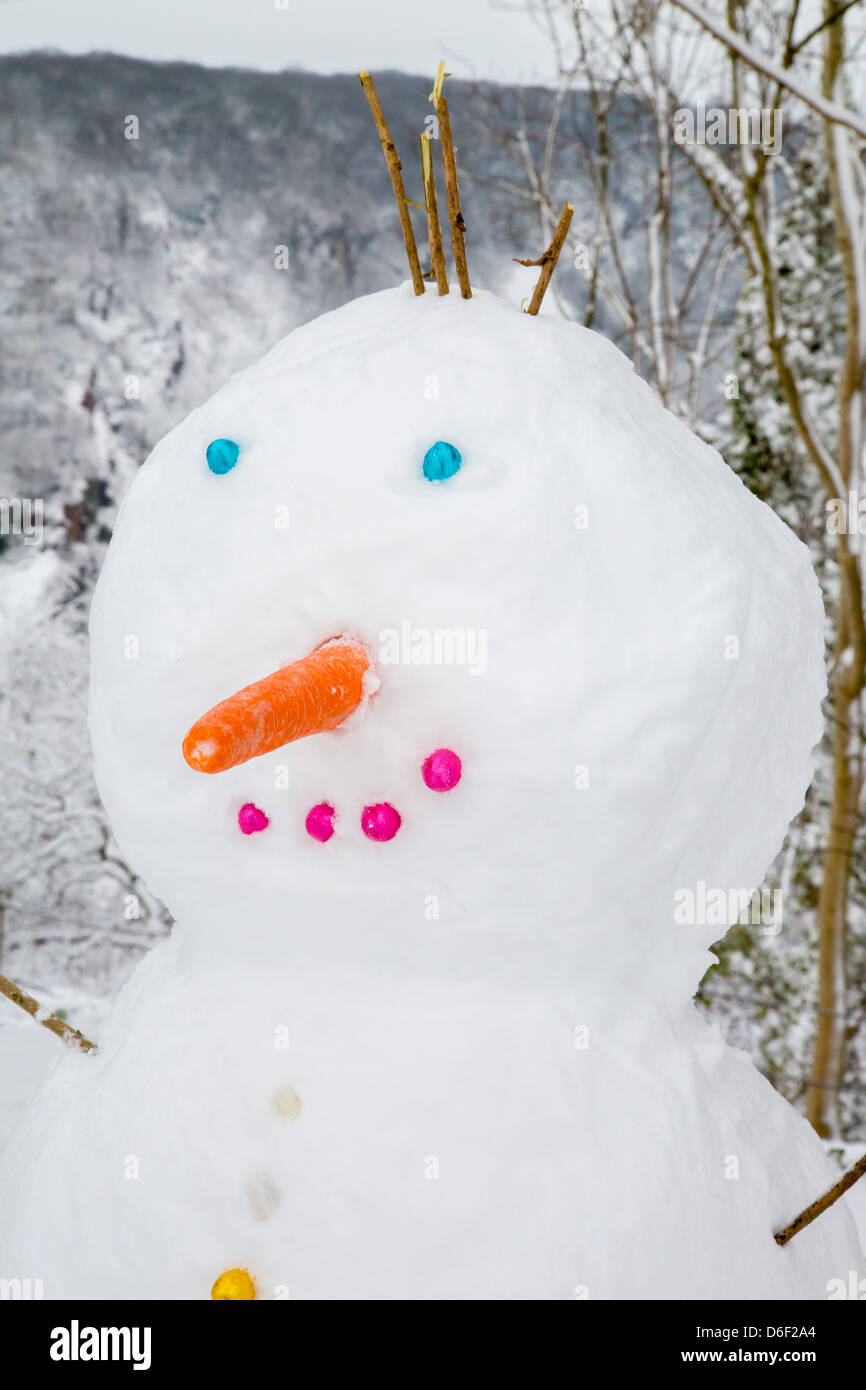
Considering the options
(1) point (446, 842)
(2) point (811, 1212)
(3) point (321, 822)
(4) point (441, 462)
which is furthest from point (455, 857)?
(2) point (811, 1212)

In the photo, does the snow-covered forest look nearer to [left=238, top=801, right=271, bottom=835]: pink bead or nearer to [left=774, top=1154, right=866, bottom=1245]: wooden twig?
[left=774, top=1154, right=866, bottom=1245]: wooden twig

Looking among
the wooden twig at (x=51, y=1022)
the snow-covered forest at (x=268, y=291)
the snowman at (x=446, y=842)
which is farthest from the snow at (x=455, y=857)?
the snow-covered forest at (x=268, y=291)

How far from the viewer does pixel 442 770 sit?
914 mm

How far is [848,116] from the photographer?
1.02m

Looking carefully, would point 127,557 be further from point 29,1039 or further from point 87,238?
point 87,238

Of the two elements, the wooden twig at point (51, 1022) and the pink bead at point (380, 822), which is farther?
the wooden twig at point (51, 1022)

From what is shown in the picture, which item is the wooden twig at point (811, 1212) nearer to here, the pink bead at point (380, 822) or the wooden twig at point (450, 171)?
the pink bead at point (380, 822)

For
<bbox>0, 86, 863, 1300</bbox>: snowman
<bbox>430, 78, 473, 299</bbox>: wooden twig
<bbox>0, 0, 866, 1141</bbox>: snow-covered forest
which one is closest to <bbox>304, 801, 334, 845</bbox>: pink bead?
<bbox>0, 86, 863, 1300</bbox>: snowman

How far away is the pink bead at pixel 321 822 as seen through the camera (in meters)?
0.97

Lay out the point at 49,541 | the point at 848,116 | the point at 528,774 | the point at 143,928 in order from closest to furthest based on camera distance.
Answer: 1. the point at 528,774
2. the point at 848,116
3. the point at 143,928
4. the point at 49,541

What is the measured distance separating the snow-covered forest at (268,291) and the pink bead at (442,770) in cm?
306

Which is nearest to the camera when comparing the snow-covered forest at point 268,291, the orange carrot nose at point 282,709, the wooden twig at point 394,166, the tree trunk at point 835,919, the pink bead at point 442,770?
the orange carrot nose at point 282,709

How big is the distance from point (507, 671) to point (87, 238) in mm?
7041
